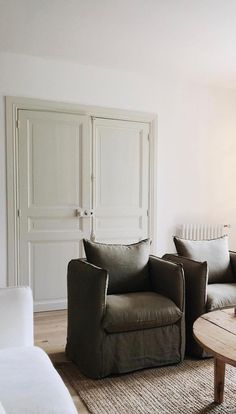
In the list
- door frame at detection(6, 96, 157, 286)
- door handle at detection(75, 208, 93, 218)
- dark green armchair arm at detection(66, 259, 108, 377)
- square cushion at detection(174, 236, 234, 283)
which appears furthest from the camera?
door handle at detection(75, 208, 93, 218)

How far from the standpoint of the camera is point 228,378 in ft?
7.98

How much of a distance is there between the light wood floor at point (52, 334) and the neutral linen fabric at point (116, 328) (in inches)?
6.4

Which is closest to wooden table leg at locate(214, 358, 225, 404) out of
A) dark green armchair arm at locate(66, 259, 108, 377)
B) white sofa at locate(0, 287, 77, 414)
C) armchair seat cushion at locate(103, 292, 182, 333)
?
armchair seat cushion at locate(103, 292, 182, 333)

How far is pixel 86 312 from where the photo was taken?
2482mm

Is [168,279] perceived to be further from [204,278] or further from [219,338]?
[219,338]

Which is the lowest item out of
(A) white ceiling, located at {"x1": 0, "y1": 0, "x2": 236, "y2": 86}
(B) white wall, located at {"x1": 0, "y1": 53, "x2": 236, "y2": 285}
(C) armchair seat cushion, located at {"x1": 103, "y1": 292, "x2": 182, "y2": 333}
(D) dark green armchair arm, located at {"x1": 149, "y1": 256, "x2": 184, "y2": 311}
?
(C) armchair seat cushion, located at {"x1": 103, "y1": 292, "x2": 182, "y2": 333}

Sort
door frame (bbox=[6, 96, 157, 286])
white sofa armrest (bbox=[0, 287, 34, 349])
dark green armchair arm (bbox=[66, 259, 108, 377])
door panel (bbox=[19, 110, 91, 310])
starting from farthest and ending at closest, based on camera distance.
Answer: door panel (bbox=[19, 110, 91, 310]) < door frame (bbox=[6, 96, 157, 286]) < dark green armchair arm (bbox=[66, 259, 108, 377]) < white sofa armrest (bbox=[0, 287, 34, 349])

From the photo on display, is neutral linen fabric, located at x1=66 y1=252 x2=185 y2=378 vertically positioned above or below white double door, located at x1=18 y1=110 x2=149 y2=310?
below

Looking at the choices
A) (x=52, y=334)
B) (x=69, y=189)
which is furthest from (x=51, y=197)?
(x=52, y=334)

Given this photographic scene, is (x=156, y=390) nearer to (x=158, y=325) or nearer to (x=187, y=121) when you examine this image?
(x=158, y=325)

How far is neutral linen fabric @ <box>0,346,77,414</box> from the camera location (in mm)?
1328

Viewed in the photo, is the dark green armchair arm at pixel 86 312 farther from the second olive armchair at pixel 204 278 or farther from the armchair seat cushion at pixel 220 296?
the armchair seat cushion at pixel 220 296

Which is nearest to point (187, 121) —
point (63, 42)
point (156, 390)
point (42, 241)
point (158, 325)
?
point (63, 42)

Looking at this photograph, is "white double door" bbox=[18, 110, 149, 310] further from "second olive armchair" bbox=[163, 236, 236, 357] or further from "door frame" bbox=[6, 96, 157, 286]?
"second olive armchair" bbox=[163, 236, 236, 357]
